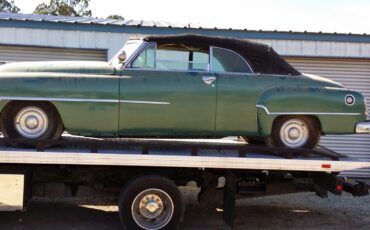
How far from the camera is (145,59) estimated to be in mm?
6512

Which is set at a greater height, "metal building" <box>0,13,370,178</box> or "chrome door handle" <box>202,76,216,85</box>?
"metal building" <box>0,13,370,178</box>

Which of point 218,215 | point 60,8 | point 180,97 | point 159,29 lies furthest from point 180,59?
point 60,8

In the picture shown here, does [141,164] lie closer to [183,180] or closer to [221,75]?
[183,180]

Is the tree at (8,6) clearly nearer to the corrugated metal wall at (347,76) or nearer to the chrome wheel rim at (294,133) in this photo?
the corrugated metal wall at (347,76)

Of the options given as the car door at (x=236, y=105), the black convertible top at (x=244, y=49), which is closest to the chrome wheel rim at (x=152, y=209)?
the car door at (x=236, y=105)

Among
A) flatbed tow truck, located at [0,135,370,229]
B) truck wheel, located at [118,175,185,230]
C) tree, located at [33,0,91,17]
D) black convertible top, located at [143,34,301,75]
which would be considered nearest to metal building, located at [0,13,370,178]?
black convertible top, located at [143,34,301,75]

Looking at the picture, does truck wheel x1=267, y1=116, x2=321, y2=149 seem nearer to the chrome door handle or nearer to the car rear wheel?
the chrome door handle

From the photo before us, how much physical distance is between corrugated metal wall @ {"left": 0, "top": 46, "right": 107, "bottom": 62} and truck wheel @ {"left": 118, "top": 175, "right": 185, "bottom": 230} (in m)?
5.29

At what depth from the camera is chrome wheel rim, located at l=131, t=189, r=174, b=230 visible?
6156 mm

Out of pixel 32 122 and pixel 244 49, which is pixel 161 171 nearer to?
pixel 32 122

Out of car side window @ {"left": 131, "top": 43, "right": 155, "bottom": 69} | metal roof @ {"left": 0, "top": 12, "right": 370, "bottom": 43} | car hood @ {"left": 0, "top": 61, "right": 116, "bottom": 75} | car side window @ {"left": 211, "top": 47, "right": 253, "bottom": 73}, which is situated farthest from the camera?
metal roof @ {"left": 0, "top": 12, "right": 370, "bottom": 43}

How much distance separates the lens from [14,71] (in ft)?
20.8

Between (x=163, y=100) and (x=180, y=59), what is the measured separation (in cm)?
63

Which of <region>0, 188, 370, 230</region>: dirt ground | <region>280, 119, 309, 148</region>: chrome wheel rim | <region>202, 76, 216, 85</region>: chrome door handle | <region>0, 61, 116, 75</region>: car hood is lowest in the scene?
<region>0, 188, 370, 230</region>: dirt ground
